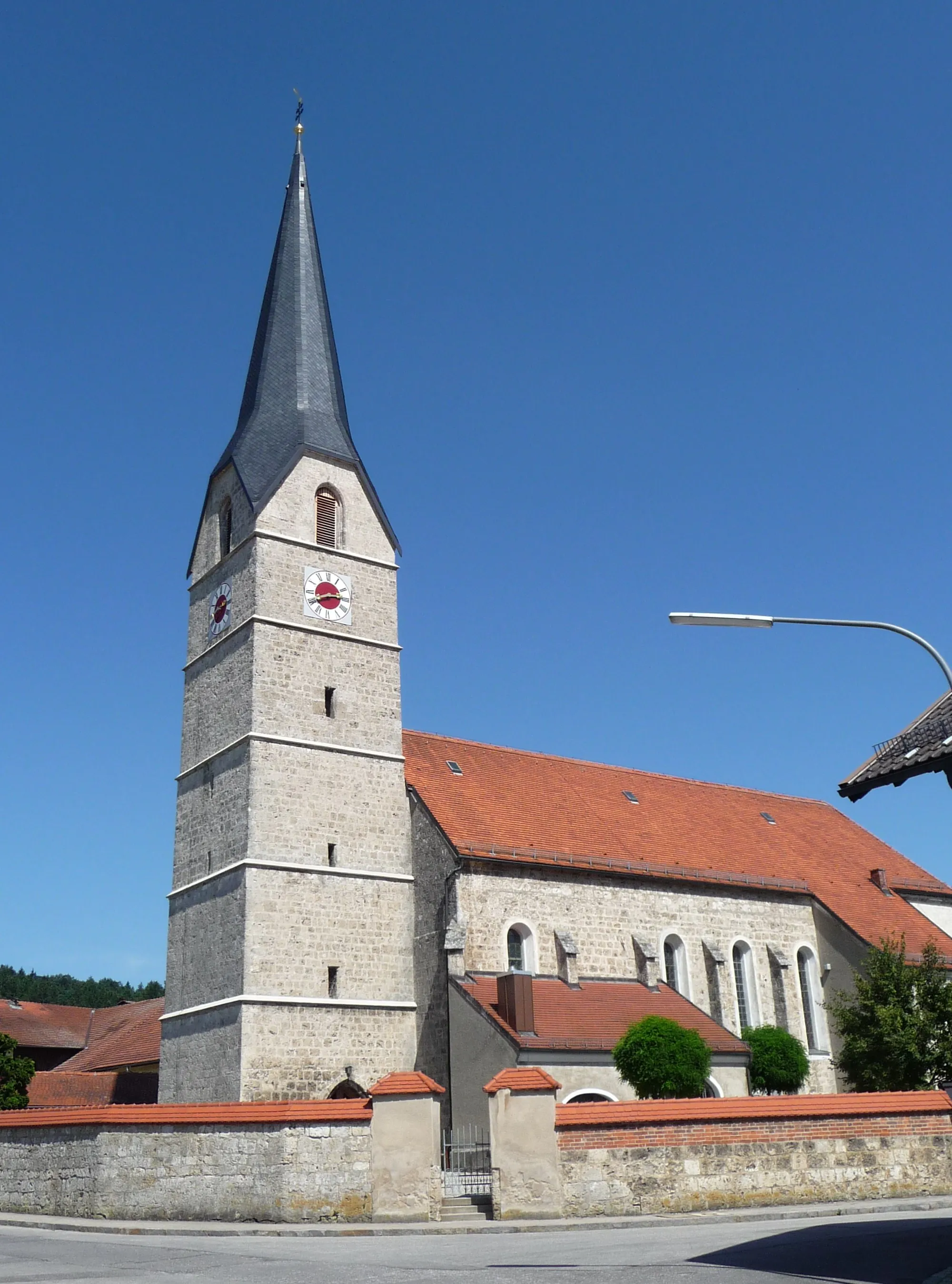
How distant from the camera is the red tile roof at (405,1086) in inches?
650

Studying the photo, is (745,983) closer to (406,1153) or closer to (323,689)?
(323,689)

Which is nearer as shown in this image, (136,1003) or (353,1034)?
(353,1034)

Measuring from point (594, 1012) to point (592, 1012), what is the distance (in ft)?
0.22

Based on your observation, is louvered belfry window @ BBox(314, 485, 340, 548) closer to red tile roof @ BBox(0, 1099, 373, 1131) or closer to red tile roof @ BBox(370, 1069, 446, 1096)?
red tile roof @ BBox(0, 1099, 373, 1131)

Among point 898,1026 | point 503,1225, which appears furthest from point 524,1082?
point 898,1026

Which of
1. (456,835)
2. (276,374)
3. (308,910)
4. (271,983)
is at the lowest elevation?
(271,983)

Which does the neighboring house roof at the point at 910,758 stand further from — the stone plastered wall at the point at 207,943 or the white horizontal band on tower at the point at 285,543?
the white horizontal band on tower at the point at 285,543

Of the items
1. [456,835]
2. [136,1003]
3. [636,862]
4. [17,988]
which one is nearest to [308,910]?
[456,835]

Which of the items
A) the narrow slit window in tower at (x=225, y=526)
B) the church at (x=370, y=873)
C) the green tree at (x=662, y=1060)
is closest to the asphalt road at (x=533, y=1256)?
the green tree at (x=662, y=1060)

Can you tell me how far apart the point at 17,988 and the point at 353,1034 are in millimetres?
72333

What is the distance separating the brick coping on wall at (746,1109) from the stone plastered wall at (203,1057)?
31.2ft

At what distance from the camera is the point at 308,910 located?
2564 cm

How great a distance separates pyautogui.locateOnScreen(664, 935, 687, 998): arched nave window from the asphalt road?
14.6 meters

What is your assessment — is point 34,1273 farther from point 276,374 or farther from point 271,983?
point 276,374
